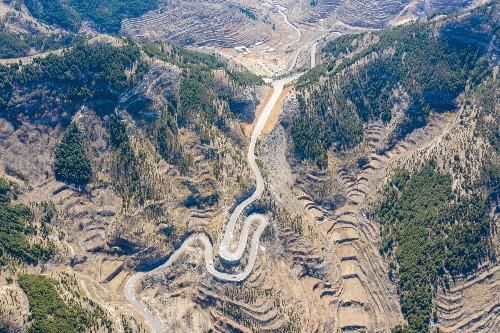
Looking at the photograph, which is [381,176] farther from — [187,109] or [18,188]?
[18,188]

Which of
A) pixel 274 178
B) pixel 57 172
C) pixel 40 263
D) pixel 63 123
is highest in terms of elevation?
pixel 274 178

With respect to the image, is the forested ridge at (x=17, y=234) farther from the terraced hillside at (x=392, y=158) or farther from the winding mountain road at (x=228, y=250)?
the terraced hillside at (x=392, y=158)

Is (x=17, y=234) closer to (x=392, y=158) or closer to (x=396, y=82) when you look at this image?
(x=392, y=158)

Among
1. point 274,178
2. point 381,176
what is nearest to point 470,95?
point 381,176

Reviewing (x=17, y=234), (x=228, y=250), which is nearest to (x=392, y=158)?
(x=228, y=250)

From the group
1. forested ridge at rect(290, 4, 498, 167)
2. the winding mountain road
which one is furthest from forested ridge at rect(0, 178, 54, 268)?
forested ridge at rect(290, 4, 498, 167)

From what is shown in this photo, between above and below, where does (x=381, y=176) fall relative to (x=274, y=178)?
above

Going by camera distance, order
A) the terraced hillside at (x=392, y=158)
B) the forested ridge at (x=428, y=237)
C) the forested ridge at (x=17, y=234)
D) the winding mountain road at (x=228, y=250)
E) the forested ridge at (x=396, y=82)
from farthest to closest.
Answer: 1. the forested ridge at (x=396, y=82)
2. the terraced hillside at (x=392, y=158)
3. the forested ridge at (x=428, y=237)
4. the winding mountain road at (x=228, y=250)
5. the forested ridge at (x=17, y=234)

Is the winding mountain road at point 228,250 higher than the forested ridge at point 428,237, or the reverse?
the forested ridge at point 428,237

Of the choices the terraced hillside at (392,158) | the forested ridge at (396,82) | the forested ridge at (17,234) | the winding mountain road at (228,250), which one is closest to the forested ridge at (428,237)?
the terraced hillside at (392,158)
